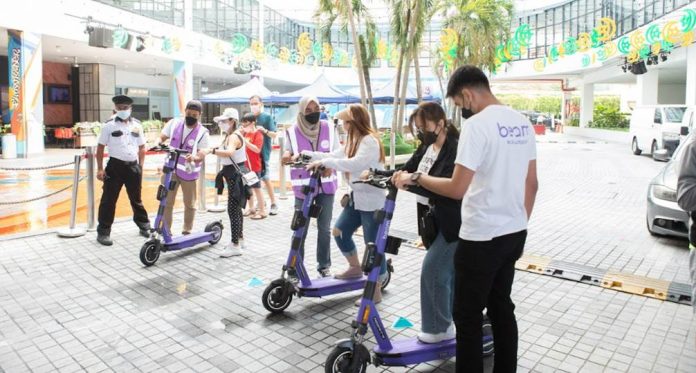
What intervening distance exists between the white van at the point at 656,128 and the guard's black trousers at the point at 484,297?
14959 mm

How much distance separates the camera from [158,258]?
5664 millimetres

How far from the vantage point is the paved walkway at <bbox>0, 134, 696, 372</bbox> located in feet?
11.3

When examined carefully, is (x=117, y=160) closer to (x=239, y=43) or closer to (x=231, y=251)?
(x=231, y=251)

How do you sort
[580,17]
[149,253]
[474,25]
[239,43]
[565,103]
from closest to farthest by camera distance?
[149,253] < [474,25] < [239,43] < [580,17] < [565,103]

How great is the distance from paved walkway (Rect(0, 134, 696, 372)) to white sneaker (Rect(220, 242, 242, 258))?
10cm

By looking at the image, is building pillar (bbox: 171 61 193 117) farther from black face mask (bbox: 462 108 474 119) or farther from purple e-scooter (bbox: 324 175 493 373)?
black face mask (bbox: 462 108 474 119)

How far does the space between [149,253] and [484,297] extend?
3.81m

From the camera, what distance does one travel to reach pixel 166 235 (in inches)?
228

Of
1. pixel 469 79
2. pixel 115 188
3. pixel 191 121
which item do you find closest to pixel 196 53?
pixel 115 188

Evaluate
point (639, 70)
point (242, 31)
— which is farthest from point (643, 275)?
point (242, 31)

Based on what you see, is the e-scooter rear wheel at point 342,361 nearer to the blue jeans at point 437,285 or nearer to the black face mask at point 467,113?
the blue jeans at point 437,285

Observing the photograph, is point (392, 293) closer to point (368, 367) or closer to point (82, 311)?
point (368, 367)

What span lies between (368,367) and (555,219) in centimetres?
544

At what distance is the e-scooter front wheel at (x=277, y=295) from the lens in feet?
13.6
